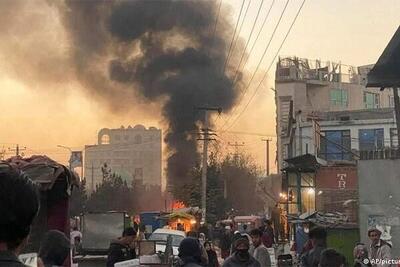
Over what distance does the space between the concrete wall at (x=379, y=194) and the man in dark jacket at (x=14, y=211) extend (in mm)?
13165

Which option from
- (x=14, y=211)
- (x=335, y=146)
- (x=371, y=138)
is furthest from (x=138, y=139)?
(x=14, y=211)

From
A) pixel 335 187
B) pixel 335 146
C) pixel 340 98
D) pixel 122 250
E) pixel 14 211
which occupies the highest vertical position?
pixel 340 98

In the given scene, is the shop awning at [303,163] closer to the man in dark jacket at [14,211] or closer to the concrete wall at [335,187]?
the concrete wall at [335,187]

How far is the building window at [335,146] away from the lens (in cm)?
3981

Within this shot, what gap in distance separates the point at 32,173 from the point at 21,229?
5442 millimetres

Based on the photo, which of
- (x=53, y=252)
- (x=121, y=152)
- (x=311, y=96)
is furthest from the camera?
(x=121, y=152)

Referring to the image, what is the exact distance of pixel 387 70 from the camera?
13.0 metres

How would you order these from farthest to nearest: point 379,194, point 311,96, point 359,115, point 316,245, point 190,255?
1. point 311,96
2. point 359,115
3. point 379,194
4. point 316,245
5. point 190,255

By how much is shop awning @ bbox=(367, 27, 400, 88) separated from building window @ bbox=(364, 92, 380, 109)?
5016 cm

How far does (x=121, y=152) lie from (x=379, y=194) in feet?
350

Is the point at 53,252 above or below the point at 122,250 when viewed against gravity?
above

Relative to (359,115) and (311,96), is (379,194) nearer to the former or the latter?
(359,115)

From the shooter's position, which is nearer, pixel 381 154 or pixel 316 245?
pixel 316 245

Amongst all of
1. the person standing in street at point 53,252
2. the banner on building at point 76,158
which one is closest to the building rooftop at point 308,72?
the banner on building at point 76,158
